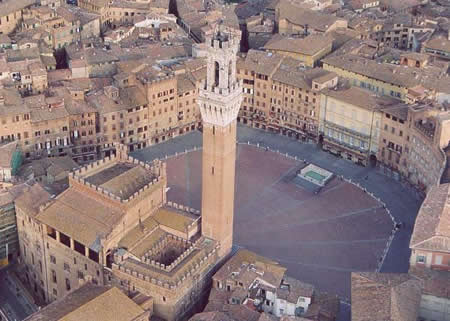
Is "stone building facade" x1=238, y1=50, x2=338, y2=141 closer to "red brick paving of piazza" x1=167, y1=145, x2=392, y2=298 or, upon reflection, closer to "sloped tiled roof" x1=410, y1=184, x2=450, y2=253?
"red brick paving of piazza" x1=167, y1=145, x2=392, y2=298

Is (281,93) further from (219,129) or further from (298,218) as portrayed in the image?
(219,129)

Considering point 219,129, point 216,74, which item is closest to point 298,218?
point 219,129

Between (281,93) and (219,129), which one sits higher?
(219,129)

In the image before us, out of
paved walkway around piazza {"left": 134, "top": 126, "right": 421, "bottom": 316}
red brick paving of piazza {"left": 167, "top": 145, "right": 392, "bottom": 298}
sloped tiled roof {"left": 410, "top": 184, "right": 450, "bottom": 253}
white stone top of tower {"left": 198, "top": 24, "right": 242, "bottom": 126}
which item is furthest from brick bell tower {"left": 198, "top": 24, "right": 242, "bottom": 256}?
sloped tiled roof {"left": 410, "top": 184, "right": 450, "bottom": 253}

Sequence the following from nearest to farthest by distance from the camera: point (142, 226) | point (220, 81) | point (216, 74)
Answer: point (220, 81), point (216, 74), point (142, 226)

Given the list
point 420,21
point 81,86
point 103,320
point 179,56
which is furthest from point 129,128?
point 420,21

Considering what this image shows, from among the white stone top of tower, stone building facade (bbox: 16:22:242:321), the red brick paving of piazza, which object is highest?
the white stone top of tower

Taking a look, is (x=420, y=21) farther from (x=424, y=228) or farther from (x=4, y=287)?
(x=4, y=287)

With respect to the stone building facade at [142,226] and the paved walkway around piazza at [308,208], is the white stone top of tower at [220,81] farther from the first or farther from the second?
the paved walkway around piazza at [308,208]
